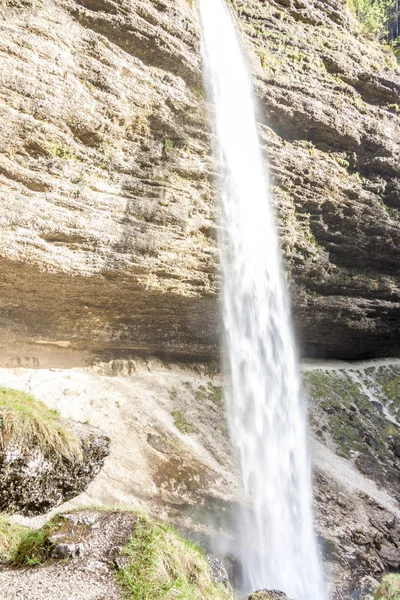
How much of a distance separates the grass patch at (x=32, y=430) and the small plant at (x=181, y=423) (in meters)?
7.56

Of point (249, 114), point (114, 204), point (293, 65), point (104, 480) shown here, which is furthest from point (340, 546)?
point (293, 65)

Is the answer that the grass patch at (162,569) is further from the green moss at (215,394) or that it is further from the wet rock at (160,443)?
the green moss at (215,394)

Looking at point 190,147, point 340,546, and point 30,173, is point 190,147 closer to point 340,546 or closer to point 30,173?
point 30,173

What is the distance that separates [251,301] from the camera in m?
14.0

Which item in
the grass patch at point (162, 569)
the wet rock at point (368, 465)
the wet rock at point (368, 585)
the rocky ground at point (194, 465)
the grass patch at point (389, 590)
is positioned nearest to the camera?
the grass patch at point (162, 569)

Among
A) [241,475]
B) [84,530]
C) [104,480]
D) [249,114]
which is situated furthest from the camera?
[249,114]

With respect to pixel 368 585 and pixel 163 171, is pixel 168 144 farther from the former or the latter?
pixel 368 585

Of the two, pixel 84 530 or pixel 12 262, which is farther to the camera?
pixel 12 262

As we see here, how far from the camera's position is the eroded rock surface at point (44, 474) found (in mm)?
4672

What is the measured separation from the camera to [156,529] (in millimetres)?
4457

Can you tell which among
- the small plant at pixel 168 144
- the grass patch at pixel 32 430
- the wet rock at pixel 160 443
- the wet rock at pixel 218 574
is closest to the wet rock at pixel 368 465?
the wet rock at pixel 160 443

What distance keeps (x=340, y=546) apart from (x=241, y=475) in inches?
114

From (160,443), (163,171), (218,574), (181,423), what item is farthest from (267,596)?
(163,171)

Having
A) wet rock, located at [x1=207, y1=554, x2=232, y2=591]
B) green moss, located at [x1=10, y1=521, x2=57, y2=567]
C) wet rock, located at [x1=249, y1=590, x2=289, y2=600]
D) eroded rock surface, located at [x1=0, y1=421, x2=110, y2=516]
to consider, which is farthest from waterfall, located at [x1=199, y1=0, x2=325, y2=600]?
green moss, located at [x1=10, y1=521, x2=57, y2=567]
